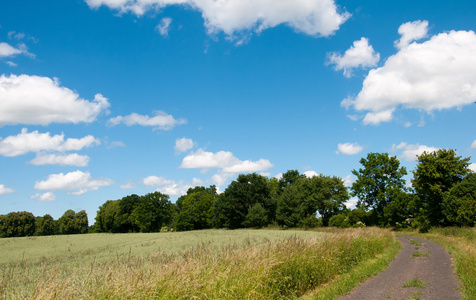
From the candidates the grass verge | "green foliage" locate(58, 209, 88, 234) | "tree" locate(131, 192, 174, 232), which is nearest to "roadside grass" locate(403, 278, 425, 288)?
the grass verge

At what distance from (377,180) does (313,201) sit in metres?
13.1

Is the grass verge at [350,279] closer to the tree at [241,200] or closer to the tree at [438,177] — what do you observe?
the tree at [438,177]

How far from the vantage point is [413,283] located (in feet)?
33.8

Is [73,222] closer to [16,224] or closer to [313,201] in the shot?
[16,224]

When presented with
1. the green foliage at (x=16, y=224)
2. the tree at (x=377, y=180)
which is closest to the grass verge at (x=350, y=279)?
the tree at (x=377, y=180)

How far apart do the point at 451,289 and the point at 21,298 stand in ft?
39.7

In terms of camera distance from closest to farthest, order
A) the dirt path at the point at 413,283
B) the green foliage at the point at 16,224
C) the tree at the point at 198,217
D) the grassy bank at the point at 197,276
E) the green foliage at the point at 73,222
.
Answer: the grassy bank at the point at 197,276 < the dirt path at the point at 413,283 < the green foliage at the point at 16,224 < the tree at the point at 198,217 < the green foliage at the point at 73,222

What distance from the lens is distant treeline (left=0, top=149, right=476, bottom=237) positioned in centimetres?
3606

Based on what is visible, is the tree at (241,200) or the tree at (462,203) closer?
the tree at (462,203)

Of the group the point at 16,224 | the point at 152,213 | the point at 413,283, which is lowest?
the point at 413,283

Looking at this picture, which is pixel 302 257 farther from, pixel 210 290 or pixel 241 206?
pixel 241 206

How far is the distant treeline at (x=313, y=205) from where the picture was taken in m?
36.1

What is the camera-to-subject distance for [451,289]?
9625mm

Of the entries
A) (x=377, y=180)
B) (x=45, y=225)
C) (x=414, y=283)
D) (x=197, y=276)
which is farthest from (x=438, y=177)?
(x=45, y=225)
